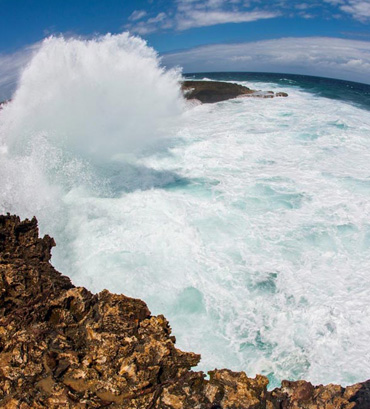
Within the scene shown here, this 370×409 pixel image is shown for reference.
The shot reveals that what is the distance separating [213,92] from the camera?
31.5m

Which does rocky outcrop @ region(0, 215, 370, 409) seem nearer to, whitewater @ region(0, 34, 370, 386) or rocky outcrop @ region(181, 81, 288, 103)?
whitewater @ region(0, 34, 370, 386)

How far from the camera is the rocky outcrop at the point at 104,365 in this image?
11.6 feet

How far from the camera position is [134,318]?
447 centimetres

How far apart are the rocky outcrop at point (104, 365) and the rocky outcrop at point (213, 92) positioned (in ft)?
88.5

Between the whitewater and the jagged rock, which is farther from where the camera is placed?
the jagged rock

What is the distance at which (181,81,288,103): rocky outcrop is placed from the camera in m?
29.5

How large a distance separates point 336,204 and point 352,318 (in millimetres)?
5335

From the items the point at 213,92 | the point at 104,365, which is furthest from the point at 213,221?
the point at 213,92

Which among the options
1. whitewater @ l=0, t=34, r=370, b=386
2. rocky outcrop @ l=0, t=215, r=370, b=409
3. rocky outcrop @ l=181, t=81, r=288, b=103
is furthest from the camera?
rocky outcrop @ l=181, t=81, r=288, b=103

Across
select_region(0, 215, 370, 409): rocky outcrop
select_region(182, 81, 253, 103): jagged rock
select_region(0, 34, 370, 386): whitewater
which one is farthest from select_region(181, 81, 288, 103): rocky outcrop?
select_region(0, 215, 370, 409): rocky outcrop

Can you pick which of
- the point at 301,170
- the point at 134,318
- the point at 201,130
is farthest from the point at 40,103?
the point at 134,318

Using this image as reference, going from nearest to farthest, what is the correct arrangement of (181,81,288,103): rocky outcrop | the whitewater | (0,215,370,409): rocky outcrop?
(0,215,370,409): rocky outcrop < the whitewater < (181,81,288,103): rocky outcrop

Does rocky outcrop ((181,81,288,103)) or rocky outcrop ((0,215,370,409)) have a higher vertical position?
rocky outcrop ((181,81,288,103))

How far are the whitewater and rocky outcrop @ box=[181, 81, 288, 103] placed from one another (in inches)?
465
